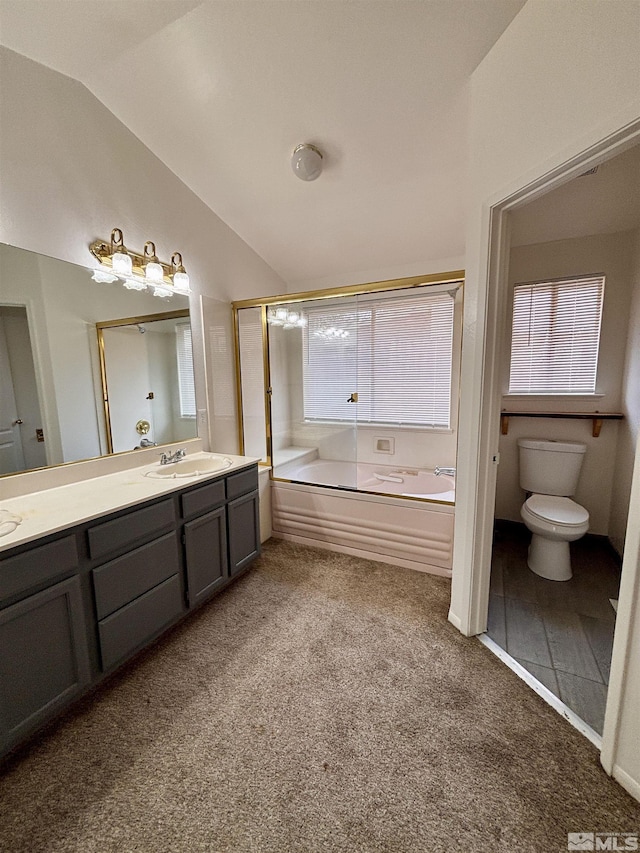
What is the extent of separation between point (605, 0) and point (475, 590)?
2.20 meters

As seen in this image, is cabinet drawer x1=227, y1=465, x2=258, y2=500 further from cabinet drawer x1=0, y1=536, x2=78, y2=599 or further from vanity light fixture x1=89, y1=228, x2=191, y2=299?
vanity light fixture x1=89, y1=228, x2=191, y2=299

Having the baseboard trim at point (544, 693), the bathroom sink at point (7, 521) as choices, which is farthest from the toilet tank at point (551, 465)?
the bathroom sink at point (7, 521)

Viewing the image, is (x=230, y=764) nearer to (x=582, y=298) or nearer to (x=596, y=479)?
(x=596, y=479)

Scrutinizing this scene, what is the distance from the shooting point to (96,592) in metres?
1.41

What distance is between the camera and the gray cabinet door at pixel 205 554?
187cm

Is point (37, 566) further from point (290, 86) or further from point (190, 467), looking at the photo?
point (290, 86)

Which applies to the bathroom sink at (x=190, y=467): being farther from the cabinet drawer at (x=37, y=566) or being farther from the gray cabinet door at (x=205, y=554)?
the cabinet drawer at (x=37, y=566)

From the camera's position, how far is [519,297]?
108 inches

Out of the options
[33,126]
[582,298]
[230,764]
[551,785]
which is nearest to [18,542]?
[230,764]

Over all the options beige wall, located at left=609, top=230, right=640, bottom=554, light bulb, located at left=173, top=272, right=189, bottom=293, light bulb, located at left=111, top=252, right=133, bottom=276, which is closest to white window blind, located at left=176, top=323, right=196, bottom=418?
light bulb, located at left=173, top=272, right=189, bottom=293

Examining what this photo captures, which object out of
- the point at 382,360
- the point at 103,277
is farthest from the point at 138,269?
the point at 382,360

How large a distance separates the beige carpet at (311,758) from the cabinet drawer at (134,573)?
1.31 ft

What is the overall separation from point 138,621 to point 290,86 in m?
2.61

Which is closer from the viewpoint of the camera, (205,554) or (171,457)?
(205,554)
